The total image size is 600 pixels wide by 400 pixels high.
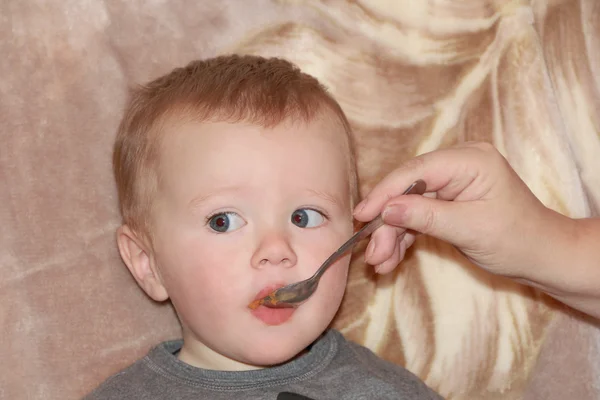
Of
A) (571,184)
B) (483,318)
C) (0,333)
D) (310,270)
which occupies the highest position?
(571,184)

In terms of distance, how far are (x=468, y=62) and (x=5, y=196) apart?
2.94ft

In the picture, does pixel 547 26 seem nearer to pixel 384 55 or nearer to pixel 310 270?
pixel 384 55

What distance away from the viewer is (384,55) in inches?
68.3

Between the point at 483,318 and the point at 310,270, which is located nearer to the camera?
the point at 310,270

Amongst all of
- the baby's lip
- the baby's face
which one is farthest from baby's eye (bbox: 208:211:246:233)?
the baby's lip

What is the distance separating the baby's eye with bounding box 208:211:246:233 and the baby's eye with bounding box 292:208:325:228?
9 centimetres

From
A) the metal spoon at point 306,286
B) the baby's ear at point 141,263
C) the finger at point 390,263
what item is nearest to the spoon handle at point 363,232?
the metal spoon at point 306,286

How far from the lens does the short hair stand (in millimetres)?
1435

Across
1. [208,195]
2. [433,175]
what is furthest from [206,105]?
[433,175]

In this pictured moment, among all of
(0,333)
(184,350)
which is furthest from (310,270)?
(0,333)

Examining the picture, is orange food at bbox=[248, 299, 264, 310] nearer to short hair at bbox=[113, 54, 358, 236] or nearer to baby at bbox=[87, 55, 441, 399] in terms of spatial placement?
baby at bbox=[87, 55, 441, 399]

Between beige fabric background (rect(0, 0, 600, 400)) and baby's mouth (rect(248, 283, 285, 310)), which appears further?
beige fabric background (rect(0, 0, 600, 400))

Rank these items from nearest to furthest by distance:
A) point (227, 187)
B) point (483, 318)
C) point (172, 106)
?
point (227, 187) < point (172, 106) < point (483, 318)

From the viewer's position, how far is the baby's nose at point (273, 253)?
133 centimetres
